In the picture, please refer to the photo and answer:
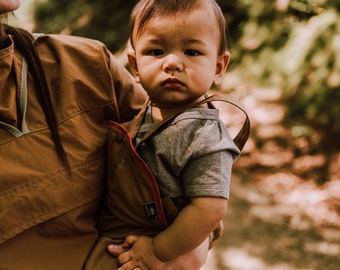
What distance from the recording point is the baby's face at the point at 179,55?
1.29 m

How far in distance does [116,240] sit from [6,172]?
0.41 m

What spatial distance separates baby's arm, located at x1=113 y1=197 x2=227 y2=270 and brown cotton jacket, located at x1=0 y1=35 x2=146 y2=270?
6.4 inches

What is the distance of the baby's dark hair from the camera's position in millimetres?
1298

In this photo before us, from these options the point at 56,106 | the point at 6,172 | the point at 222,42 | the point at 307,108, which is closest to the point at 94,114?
the point at 56,106

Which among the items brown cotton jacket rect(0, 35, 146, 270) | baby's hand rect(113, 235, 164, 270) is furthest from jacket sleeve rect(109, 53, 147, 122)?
baby's hand rect(113, 235, 164, 270)

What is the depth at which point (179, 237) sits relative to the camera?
1.29m

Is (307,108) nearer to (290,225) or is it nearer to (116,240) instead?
(290,225)

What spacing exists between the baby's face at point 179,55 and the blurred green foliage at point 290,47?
247 centimetres

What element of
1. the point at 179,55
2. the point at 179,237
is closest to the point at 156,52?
the point at 179,55

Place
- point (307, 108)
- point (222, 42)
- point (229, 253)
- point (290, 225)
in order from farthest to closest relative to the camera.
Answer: point (307, 108) → point (290, 225) → point (229, 253) → point (222, 42)

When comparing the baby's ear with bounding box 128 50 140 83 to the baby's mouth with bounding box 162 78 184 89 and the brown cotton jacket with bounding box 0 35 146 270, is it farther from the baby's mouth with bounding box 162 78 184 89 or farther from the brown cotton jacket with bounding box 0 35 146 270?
the baby's mouth with bounding box 162 78 184 89

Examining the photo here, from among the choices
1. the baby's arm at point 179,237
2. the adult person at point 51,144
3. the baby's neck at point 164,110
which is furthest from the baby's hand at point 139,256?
the baby's neck at point 164,110

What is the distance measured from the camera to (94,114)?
59.1 inches

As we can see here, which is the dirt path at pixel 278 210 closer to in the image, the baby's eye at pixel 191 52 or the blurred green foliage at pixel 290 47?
the blurred green foliage at pixel 290 47
